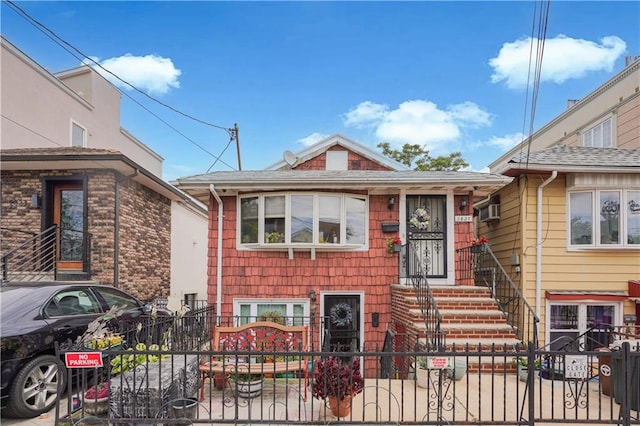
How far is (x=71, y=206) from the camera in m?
10.3

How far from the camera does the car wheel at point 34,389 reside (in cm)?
454

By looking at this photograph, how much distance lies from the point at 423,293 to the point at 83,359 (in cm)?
589

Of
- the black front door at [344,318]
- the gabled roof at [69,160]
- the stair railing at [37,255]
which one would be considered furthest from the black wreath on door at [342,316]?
the stair railing at [37,255]

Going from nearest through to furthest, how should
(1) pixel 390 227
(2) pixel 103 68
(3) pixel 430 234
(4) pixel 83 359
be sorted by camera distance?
(4) pixel 83 359 → (1) pixel 390 227 → (3) pixel 430 234 → (2) pixel 103 68

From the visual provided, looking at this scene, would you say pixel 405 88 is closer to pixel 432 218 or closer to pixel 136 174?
pixel 432 218

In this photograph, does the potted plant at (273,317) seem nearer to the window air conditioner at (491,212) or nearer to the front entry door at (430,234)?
the front entry door at (430,234)

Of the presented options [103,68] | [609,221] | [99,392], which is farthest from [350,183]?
[103,68]

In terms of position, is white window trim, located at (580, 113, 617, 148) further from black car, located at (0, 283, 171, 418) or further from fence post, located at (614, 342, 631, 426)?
black car, located at (0, 283, 171, 418)

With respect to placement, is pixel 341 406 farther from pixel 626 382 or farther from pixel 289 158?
pixel 289 158

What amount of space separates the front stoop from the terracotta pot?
110 inches

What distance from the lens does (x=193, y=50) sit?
42.8 feet

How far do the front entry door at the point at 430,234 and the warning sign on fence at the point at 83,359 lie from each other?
6788mm

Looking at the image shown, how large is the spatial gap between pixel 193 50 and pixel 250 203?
252 inches

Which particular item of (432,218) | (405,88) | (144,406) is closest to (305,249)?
(432,218)
